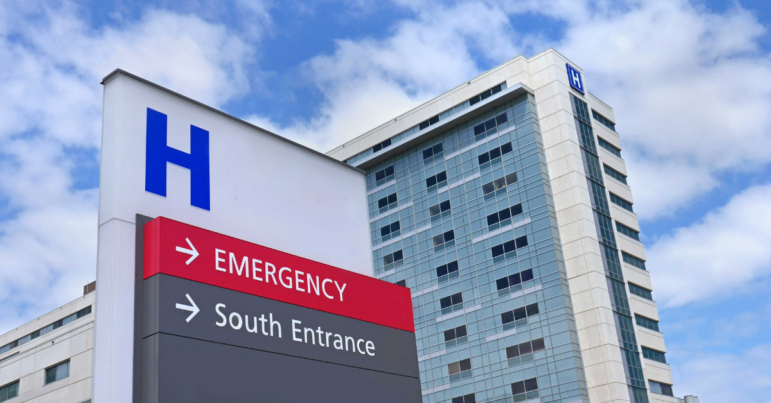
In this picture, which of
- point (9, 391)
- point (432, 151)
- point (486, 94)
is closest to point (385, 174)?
point (432, 151)

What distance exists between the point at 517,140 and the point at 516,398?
77.4ft

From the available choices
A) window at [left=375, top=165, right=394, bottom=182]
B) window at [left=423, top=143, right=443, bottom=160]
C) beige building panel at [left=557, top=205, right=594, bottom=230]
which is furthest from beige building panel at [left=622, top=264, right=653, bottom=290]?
window at [left=375, top=165, right=394, bottom=182]

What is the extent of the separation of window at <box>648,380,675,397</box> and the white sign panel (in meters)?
53.8

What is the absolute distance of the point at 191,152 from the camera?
15.6m

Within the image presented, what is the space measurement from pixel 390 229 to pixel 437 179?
745 cm

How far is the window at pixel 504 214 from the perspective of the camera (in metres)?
70.9

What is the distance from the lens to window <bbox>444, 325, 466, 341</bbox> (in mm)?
71875

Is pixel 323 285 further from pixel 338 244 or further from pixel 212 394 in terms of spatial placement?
pixel 212 394

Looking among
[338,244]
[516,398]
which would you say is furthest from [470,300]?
[338,244]

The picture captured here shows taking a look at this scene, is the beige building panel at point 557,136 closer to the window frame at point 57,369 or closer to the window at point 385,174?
the window at point 385,174

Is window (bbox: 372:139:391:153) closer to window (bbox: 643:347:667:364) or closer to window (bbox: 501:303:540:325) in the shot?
window (bbox: 501:303:540:325)

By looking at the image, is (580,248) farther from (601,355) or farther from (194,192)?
(194,192)

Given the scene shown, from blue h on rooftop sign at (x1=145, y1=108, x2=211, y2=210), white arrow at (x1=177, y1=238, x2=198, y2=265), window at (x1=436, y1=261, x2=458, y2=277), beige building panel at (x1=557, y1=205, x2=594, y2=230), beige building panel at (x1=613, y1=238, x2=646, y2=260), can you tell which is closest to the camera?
white arrow at (x1=177, y1=238, x2=198, y2=265)

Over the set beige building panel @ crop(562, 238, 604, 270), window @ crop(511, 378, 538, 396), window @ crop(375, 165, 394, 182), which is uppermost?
window @ crop(375, 165, 394, 182)
